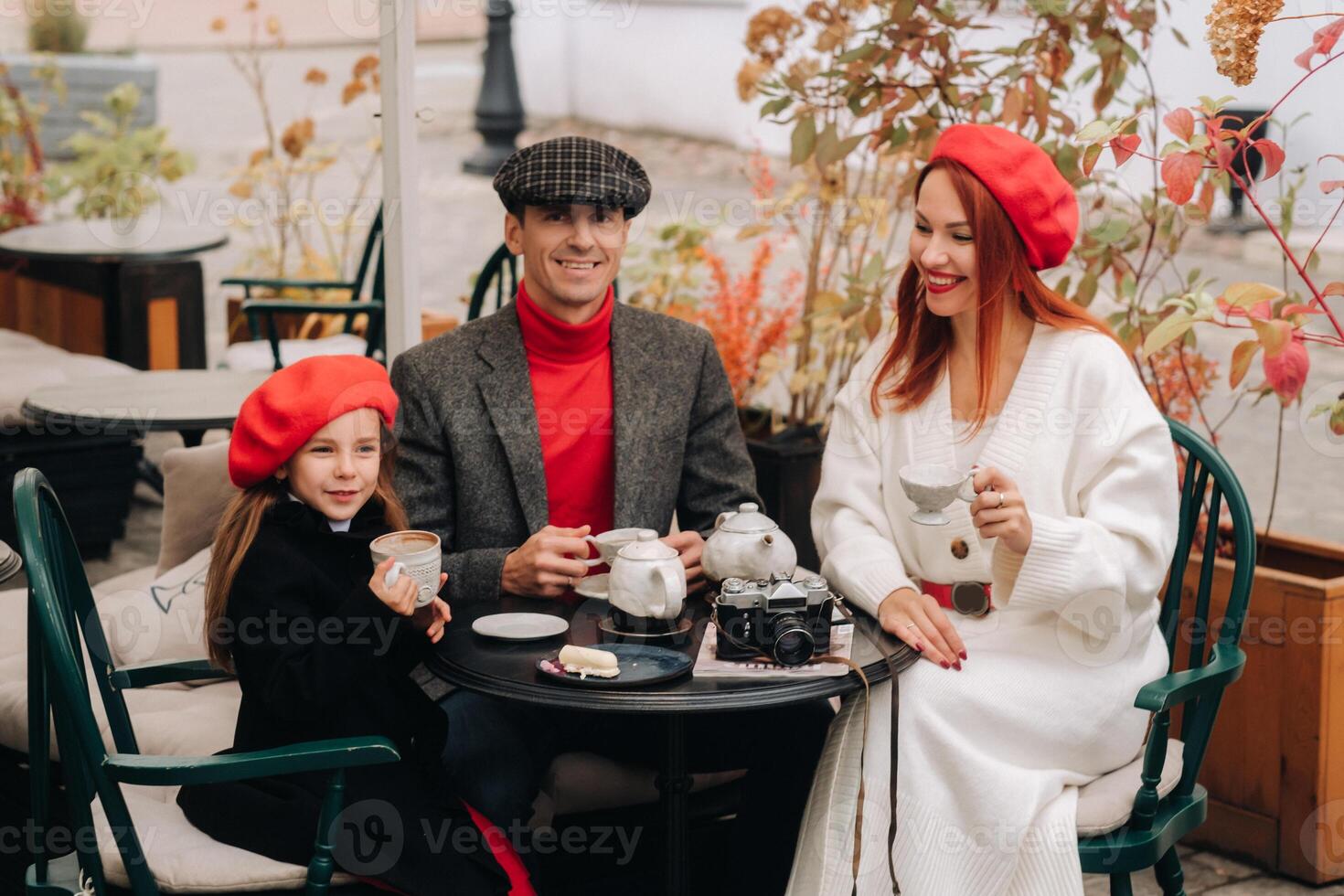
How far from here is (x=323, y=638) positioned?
217 cm

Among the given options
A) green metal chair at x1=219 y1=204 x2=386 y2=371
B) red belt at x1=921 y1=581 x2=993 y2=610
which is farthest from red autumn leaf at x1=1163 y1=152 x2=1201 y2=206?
green metal chair at x1=219 y1=204 x2=386 y2=371

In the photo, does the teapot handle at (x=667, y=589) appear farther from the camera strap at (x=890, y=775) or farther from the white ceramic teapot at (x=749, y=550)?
the camera strap at (x=890, y=775)

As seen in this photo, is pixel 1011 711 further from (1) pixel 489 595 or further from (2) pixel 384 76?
(2) pixel 384 76

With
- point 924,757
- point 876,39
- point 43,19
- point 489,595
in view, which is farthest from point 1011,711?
point 43,19

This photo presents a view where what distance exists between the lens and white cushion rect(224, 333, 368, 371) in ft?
16.0

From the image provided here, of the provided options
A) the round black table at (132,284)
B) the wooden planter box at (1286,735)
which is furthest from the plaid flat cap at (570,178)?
the round black table at (132,284)

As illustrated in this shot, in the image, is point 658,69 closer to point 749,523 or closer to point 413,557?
point 749,523

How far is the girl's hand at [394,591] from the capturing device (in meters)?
2.08

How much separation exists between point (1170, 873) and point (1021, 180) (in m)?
1.16

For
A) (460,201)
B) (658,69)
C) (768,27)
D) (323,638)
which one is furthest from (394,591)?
(658,69)

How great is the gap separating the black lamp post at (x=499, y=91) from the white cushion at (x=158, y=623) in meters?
8.18

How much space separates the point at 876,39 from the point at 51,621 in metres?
2.34

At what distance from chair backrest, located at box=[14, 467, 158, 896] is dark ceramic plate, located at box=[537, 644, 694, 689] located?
2.01ft

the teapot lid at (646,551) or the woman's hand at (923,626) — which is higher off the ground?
the teapot lid at (646,551)
